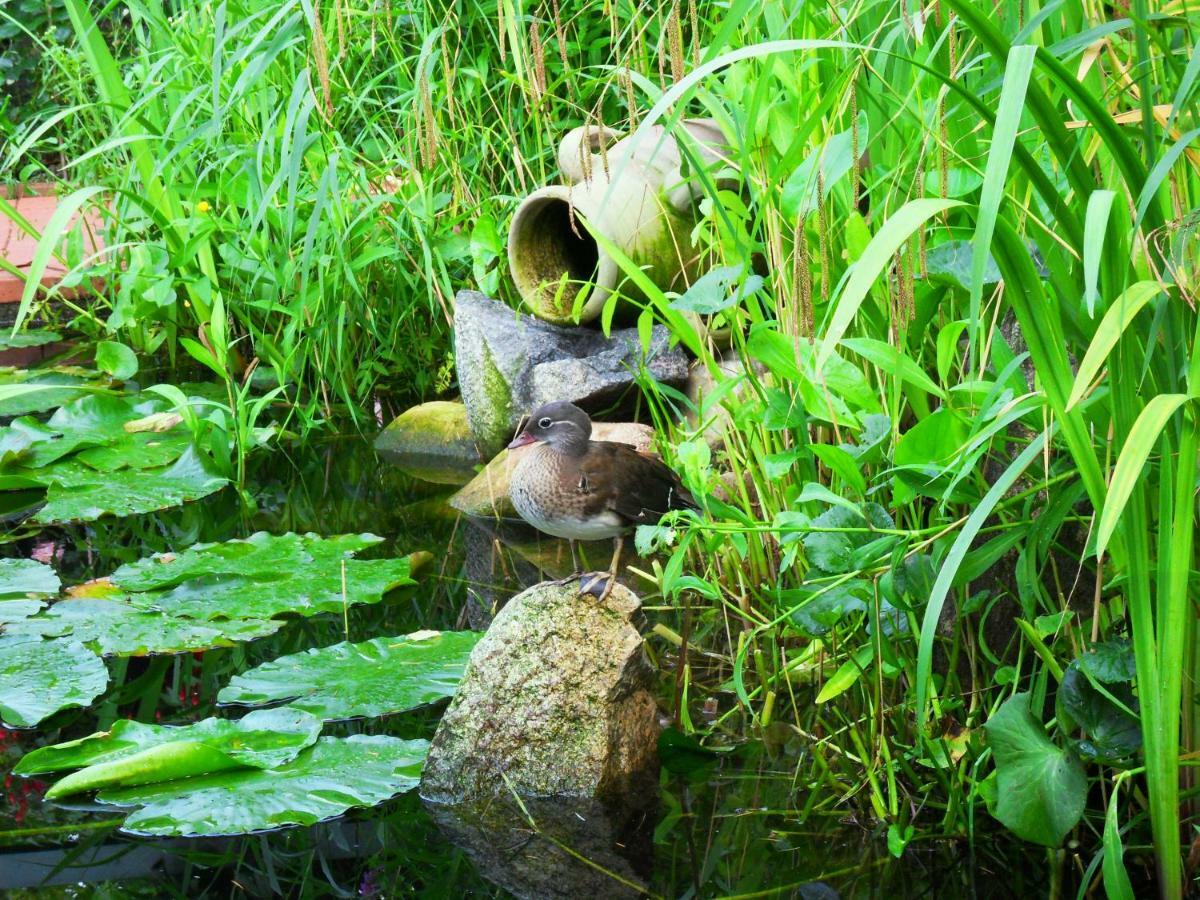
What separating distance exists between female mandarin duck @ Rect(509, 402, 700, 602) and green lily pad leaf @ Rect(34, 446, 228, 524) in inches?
54.9

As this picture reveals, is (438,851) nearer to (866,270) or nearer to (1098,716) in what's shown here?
(1098,716)

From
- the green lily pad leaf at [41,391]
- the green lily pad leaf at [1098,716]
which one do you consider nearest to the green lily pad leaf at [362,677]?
the green lily pad leaf at [1098,716]

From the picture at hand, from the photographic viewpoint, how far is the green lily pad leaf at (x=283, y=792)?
248 centimetres

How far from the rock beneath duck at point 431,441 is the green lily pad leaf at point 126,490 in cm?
71

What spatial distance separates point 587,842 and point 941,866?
0.62 meters

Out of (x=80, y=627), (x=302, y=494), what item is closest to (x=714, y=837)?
(x=80, y=627)

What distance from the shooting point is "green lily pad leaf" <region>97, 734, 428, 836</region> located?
248cm

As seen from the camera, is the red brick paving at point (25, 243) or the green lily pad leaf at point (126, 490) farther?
the red brick paving at point (25, 243)

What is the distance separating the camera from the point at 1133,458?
151cm

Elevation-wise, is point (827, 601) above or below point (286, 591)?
above

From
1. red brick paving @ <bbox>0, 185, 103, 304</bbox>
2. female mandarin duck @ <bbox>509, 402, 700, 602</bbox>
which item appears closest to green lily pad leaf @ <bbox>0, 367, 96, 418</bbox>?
red brick paving @ <bbox>0, 185, 103, 304</bbox>

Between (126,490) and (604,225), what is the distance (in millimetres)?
1699

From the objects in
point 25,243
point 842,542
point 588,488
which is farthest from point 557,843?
point 25,243

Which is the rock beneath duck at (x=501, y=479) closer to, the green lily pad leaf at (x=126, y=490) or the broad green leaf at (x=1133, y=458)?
the green lily pad leaf at (x=126, y=490)
